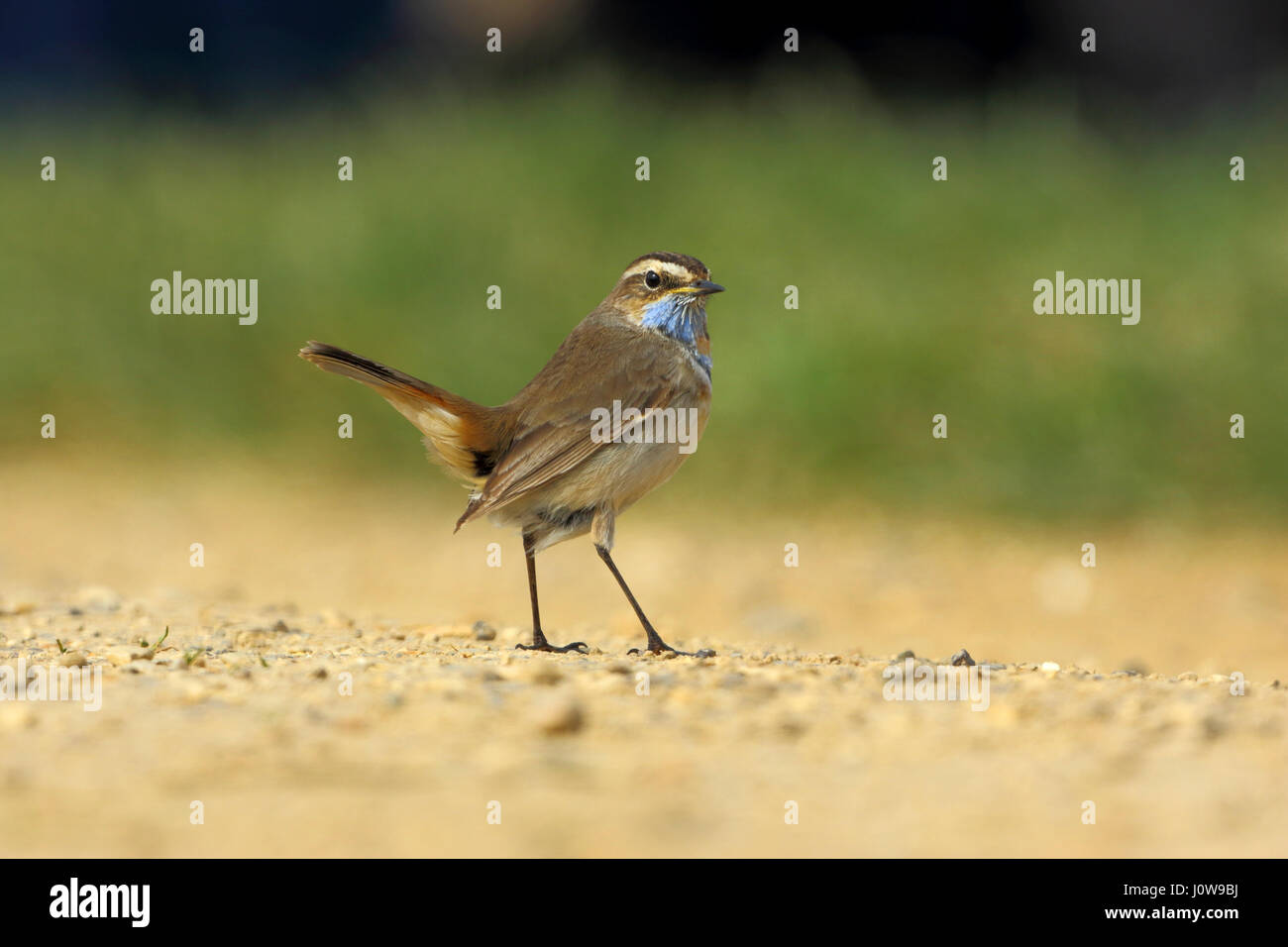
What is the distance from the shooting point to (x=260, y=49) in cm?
2212

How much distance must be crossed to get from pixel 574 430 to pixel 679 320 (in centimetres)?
96

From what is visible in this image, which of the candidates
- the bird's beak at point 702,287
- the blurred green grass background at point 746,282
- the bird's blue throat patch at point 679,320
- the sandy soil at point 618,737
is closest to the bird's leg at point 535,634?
the sandy soil at point 618,737

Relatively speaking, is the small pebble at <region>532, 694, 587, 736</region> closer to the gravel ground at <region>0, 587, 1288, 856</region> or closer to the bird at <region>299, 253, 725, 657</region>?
the gravel ground at <region>0, 587, 1288, 856</region>

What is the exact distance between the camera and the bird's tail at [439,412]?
6.85m

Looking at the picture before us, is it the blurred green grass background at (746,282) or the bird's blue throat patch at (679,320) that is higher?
the blurred green grass background at (746,282)

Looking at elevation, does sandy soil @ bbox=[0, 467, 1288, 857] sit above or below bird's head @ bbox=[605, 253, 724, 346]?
below

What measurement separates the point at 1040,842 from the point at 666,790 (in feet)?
3.15

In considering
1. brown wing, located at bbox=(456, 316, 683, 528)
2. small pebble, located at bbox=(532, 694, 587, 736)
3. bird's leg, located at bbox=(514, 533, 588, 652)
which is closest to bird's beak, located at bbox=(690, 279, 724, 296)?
brown wing, located at bbox=(456, 316, 683, 528)

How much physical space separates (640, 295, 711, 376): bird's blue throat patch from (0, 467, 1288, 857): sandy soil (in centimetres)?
141

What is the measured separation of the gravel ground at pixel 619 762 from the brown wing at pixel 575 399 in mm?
961

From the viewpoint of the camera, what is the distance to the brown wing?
267 inches

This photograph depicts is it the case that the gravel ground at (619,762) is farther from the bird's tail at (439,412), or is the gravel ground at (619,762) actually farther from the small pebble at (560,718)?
the bird's tail at (439,412)

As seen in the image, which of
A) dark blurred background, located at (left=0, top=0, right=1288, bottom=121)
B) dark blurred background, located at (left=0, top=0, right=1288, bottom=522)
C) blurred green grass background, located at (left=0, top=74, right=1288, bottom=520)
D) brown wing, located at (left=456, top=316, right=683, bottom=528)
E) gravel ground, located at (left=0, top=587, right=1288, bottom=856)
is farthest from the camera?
dark blurred background, located at (left=0, top=0, right=1288, bottom=121)

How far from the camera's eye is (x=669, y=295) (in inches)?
297
